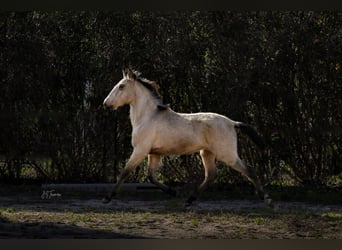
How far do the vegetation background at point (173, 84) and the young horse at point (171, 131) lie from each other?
7.72 ft

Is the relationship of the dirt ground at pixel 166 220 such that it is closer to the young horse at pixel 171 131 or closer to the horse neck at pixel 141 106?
the young horse at pixel 171 131

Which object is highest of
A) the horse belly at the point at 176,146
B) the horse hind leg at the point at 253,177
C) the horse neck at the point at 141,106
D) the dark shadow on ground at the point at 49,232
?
the horse neck at the point at 141,106

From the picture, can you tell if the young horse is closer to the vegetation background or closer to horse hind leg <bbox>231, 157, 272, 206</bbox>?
Result: horse hind leg <bbox>231, 157, 272, 206</bbox>

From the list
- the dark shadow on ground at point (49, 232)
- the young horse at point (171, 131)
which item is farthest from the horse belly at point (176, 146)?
the dark shadow on ground at point (49, 232)

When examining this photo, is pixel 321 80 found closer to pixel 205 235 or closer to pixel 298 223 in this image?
pixel 298 223

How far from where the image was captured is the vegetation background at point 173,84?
398 inches

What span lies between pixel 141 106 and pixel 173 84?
108 inches

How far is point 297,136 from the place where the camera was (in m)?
10.4

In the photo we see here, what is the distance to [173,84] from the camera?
34.3 ft

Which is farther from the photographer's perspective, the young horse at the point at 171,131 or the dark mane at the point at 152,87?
the dark mane at the point at 152,87

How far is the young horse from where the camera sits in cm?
765

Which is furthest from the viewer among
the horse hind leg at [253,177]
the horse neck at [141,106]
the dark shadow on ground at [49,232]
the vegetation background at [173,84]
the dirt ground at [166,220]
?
the vegetation background at [173,84]

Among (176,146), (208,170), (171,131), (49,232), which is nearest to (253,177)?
(208,170)

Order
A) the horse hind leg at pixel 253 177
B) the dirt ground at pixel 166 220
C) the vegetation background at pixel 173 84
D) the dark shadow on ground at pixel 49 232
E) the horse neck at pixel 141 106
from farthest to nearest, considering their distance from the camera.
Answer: the vegetation background at pixel 173 84, the horse neck at pixel 141 106, the horse hind leg at pixel 253 177, the dirt ground at pixel 166 220, the dark shadow on ground at pixel 49 232
